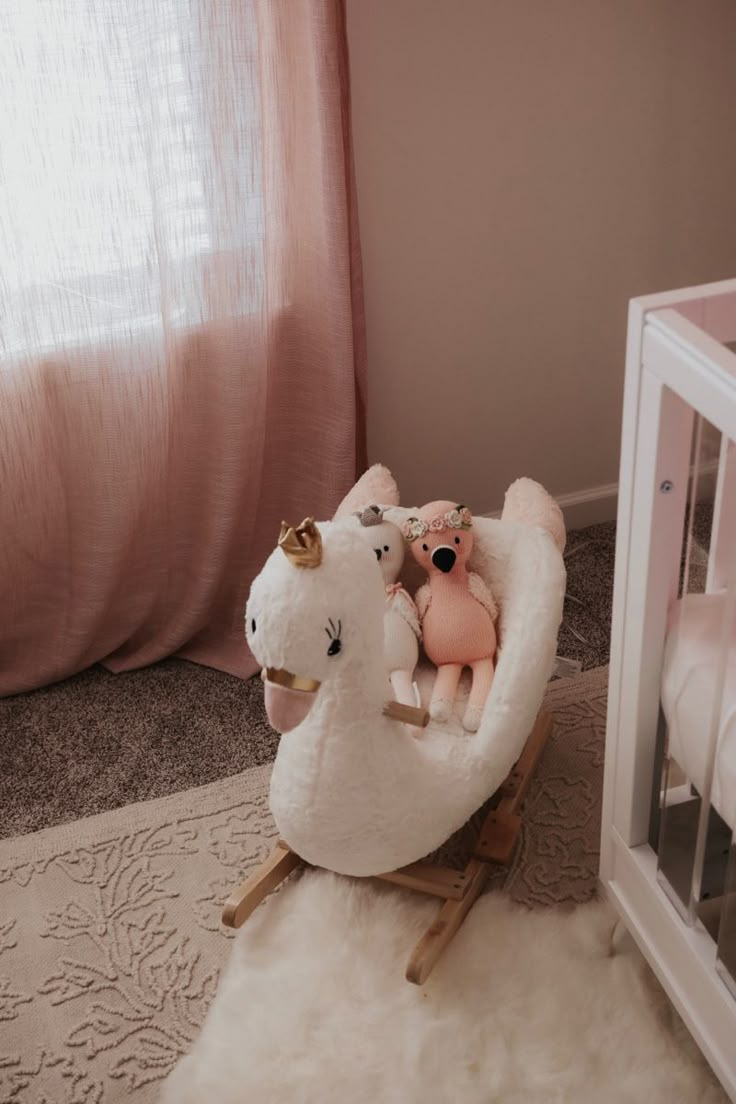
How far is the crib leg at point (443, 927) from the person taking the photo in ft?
4.69

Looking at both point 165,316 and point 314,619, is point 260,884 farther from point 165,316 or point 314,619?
point 165,316

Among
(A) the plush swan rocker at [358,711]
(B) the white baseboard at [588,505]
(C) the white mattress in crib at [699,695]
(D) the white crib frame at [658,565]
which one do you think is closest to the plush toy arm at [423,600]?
(A) the plush swan rocker at [358,711]

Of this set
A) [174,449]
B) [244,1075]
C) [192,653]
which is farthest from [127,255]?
[244,1075]

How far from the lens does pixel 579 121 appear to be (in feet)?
6.79

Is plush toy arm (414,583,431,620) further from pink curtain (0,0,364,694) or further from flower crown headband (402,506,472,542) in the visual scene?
pink curtain (0,0,364,694)

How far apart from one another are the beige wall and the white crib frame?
941mm

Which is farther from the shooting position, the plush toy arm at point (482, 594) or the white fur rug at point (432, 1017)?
the plush toy arm at point (482, 594)

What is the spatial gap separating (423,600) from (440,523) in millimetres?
122

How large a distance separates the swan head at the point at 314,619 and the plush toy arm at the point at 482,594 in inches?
12.2

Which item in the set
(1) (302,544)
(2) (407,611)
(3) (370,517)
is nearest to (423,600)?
(2) (407,611)

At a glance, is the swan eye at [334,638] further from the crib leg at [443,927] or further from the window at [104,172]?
the window at [104,172]

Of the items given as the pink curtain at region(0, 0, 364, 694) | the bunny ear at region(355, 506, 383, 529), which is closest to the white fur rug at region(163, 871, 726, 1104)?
the bunny ear at region(355, 506, 383, 529)

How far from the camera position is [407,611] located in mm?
1682

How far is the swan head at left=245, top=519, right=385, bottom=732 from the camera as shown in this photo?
4.23 ft
